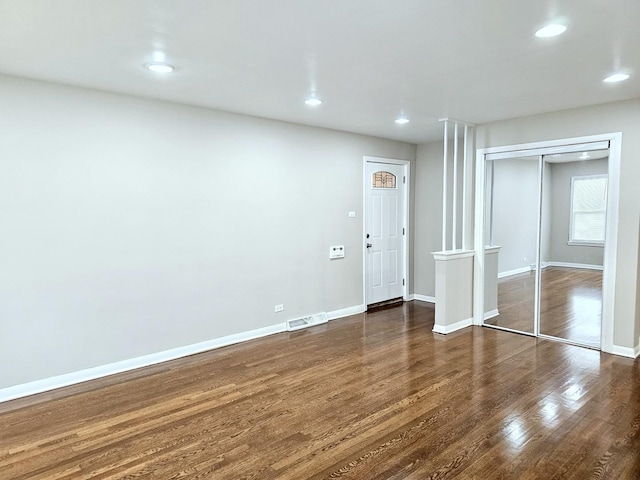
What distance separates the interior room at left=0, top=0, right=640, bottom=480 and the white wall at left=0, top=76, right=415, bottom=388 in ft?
0.07

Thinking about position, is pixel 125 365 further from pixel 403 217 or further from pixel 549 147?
pixel 549 147

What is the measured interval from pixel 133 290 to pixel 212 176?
1398 millimetres

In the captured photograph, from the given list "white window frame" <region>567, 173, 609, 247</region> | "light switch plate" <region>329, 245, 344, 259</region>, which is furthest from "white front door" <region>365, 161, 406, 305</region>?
"white window frame" <region>567, 173, 609, 247</region>

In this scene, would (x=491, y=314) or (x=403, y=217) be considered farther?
(x=403, y=217)

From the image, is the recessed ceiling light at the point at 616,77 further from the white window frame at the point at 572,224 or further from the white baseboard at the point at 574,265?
the white baseboard at the point at 574,265

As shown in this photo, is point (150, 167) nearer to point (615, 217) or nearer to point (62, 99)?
point (62, 99)

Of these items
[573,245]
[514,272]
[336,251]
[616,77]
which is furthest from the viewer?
[336,251]

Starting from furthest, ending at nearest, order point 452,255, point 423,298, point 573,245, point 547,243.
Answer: point 423,298
point 452,255
point 547,243
point 573,245

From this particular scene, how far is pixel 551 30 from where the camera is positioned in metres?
2.49

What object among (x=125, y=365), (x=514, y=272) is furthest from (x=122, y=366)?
(x=514, y=272)

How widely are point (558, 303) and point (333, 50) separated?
387 cm

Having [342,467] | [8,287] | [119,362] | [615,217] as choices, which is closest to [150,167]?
[8,287]

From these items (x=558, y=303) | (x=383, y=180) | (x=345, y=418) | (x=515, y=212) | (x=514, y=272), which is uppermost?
(x=383, y=180)

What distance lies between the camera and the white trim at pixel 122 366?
3396 millimetres
